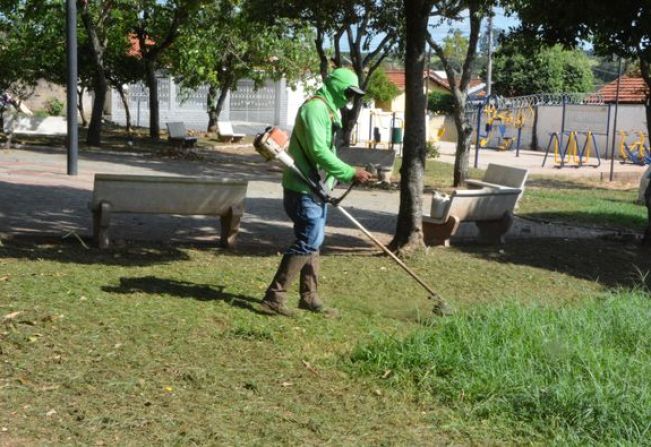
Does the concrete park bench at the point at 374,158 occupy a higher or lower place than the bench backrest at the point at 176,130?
lower

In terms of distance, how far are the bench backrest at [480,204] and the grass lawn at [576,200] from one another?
314 centimetres

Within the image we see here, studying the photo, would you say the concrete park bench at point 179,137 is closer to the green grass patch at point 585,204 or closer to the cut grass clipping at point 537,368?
the green grass patch at point 585,204

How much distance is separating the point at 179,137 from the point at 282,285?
55.5 ft

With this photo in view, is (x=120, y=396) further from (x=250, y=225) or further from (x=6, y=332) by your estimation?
(x=250, y=225)

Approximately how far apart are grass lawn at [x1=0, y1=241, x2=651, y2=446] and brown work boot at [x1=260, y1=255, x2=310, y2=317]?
0.43 feet

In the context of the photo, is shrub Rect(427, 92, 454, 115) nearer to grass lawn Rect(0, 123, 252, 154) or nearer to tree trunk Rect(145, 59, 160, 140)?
grass lawn Rect(0, 123, 252, 154)

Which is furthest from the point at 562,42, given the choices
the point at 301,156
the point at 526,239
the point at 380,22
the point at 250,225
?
the point at 380,22

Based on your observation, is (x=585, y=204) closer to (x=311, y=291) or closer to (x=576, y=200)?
(x=576, y=200)

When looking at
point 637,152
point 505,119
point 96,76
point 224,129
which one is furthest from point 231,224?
point 505,119

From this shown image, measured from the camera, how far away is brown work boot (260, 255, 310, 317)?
664 cm

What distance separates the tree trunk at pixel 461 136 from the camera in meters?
17.0

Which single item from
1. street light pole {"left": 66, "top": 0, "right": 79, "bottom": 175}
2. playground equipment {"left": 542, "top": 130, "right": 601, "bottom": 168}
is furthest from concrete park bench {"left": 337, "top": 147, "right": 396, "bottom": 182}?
playground equipment {"left": 542, "top": 130, "right": 601, "bottom": 168}

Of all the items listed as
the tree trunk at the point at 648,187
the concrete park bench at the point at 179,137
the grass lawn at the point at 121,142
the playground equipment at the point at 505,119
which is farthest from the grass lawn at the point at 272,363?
the playground equipment at the point at 505,119

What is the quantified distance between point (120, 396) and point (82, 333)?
3.55 feet
